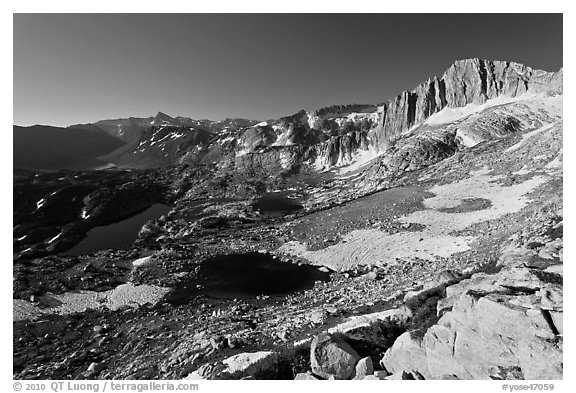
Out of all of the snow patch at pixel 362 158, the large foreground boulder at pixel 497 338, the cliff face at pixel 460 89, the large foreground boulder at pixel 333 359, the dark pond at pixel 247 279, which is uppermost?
the cliff face at pixel 460 89

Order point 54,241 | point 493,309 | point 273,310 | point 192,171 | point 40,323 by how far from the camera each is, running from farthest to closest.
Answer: point 192,171 < point 54,241 < point 40,323 < point 273,310 < point 493,309

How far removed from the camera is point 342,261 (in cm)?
3869

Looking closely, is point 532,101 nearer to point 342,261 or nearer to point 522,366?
point 342,261

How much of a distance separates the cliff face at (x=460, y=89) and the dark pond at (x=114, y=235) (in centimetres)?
10816

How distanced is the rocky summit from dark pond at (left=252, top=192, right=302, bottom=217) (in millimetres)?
1404

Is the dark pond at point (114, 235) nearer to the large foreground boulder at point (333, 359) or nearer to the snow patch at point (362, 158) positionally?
the large foreground boulder at point (333, 359)

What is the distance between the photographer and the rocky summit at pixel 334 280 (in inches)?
477

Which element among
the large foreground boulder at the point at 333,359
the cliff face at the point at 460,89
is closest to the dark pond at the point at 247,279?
the large foreground boulder at the point at 333,359

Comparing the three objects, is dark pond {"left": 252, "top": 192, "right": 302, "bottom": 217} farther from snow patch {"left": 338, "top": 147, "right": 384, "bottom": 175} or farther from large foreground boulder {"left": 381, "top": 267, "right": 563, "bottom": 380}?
large foreground boulder {"left": 381, "top": 267, "right": 563, "bottom": 380}

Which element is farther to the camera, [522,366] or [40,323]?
[40,323]

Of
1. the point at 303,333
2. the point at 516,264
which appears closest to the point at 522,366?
the point at 516,264

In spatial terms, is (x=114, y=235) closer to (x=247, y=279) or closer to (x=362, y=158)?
(x=247, y=279)
